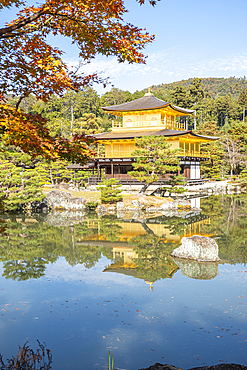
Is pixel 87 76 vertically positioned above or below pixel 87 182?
above

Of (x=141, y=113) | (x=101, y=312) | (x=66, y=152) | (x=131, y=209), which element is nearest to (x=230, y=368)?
(x=101, y=312)

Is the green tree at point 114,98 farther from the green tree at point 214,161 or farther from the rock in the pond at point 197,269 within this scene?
the rock in the pond at point 197,269

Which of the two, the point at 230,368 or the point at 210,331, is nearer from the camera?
the point at 230,368

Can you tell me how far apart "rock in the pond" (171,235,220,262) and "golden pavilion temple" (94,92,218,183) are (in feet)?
60.0

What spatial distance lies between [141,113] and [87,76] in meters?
27.6

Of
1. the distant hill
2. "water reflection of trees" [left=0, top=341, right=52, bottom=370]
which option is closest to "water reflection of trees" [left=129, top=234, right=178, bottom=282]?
"water reflection of trees" [left=0, top=341, right=52, bottom=370]

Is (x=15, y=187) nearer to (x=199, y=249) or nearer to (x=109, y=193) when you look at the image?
(x=109, y=193)

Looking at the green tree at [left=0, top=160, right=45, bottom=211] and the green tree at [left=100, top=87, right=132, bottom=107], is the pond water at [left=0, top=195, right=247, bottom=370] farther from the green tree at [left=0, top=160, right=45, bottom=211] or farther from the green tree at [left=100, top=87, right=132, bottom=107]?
the green tree at [left=100, top=87, right=132, bottom=107]

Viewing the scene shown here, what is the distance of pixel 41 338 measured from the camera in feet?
16.8

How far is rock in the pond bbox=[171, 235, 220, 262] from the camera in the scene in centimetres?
900

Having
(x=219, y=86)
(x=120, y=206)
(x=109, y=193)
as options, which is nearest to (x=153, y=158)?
(x=109, y=193)

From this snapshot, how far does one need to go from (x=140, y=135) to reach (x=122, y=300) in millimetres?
22817

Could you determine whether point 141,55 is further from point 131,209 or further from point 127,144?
point 127,144

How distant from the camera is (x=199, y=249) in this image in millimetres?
9141
